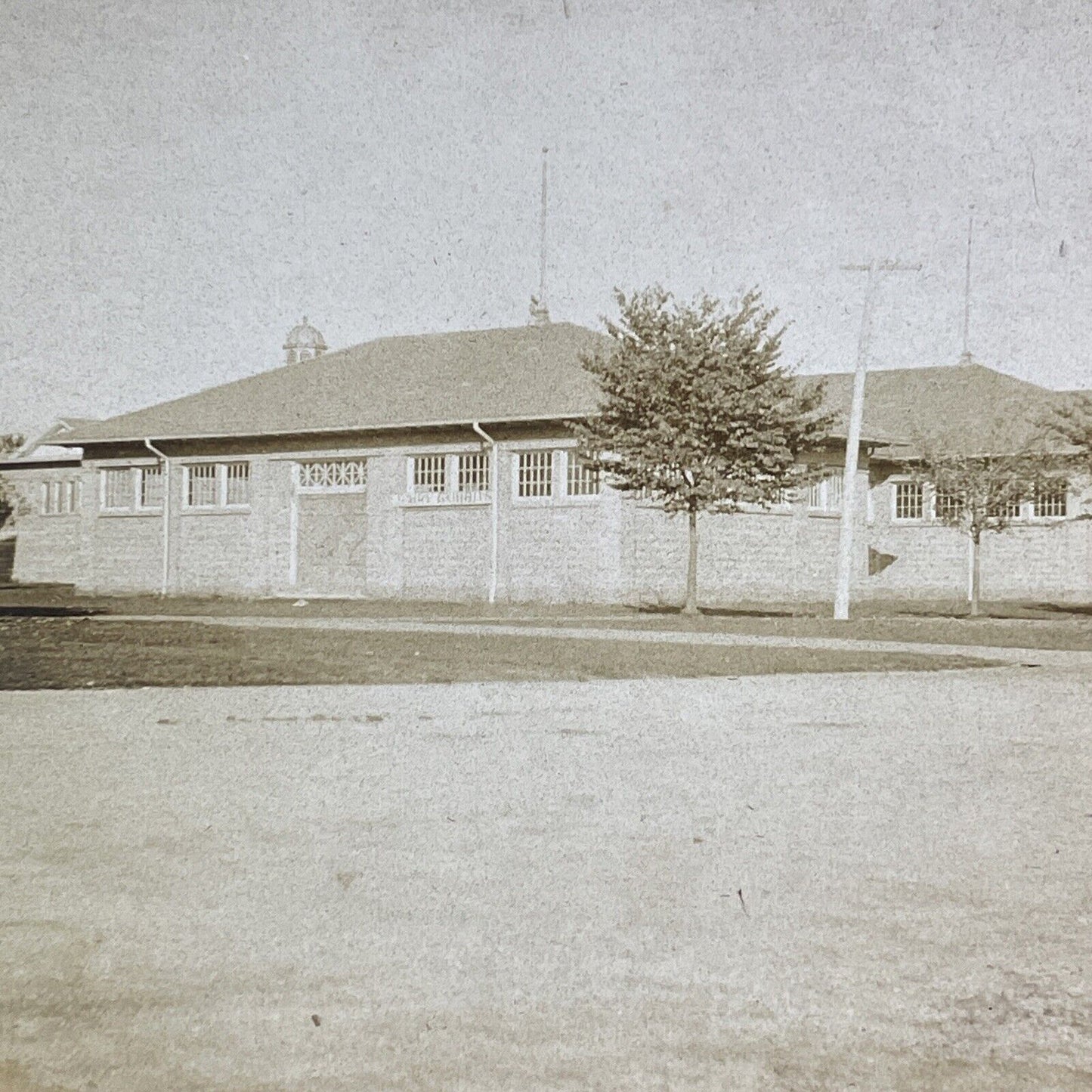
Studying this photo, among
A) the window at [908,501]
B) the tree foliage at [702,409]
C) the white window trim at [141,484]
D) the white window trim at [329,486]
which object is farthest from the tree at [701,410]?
the white window trim at [141,484]

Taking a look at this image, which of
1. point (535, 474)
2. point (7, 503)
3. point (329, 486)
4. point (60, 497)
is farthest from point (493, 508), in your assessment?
point (7, 503)

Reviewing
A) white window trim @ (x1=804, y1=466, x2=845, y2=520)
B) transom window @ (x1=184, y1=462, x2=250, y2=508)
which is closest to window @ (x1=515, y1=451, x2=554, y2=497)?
white window trim @ (x1=804, y1=466, x2=845, y2=520)

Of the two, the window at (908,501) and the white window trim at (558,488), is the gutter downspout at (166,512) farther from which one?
the window at (908,501)

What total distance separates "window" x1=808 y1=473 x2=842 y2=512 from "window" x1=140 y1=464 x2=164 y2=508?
1572 centimetres

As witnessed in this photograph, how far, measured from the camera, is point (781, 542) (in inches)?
1011

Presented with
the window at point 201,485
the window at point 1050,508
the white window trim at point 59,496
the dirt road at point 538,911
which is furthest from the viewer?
the white window trim at point 59,496

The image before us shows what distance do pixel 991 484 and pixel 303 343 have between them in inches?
1010

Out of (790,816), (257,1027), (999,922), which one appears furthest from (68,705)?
(999,922)

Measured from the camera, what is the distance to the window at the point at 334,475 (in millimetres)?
27125

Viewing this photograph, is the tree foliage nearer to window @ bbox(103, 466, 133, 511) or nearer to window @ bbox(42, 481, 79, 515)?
window @ bbox(103, 466, 133, 511)

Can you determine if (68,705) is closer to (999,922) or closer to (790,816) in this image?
(790,816)

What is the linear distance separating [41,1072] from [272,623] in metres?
15.2

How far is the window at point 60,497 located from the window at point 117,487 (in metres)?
6.60

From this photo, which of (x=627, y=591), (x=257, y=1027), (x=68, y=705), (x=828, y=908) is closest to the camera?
(x=257, y=1027)
